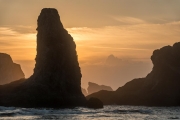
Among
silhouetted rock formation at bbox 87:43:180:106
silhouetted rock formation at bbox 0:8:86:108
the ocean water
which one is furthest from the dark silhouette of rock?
silhouetted rock formation at bbox 87:43:180:106

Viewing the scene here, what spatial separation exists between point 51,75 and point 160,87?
52087 millimetres

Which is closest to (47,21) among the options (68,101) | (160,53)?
(68,101)

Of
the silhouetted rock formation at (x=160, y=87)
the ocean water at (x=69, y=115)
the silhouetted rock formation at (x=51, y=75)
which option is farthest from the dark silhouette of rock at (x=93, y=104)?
the silhouetted rock formation at (x=160, y=87)

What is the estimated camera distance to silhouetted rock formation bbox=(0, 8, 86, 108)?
9219 centimetres

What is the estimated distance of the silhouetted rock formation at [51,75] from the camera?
9219 cm

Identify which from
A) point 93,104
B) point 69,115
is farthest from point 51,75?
point 69,115

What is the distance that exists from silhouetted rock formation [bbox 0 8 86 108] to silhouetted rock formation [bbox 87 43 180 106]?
39867 millimetres

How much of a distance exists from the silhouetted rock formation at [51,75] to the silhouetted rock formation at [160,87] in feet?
131

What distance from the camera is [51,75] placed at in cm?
9825

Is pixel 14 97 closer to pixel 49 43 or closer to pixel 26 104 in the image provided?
pixel 26 104

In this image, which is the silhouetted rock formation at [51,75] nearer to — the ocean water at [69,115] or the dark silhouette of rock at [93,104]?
the dark silhouette of rock at [93,104]

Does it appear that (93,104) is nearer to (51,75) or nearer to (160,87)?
(51,75)

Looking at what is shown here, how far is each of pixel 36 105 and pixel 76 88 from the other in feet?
53.9

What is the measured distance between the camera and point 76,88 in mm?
103750
